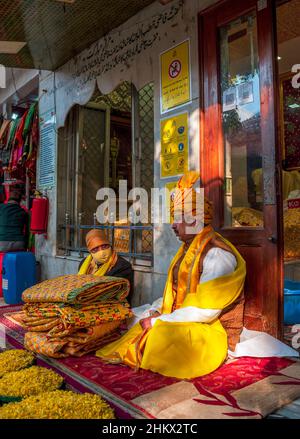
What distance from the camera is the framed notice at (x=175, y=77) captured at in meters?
3.38

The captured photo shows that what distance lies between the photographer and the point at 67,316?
91.6 inches

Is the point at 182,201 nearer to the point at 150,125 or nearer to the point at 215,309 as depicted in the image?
the point at 215,309

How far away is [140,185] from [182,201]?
1.56 m

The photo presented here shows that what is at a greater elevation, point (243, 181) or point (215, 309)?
point (243, 181)

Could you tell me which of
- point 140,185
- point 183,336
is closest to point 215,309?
point 183,336

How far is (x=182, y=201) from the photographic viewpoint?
2.65 metres

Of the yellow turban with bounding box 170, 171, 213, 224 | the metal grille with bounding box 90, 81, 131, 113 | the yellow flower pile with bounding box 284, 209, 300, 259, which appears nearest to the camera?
the yellow turban with bounding box 170, 171, 213, 224

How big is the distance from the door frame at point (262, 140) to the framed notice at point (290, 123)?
2.10 metres

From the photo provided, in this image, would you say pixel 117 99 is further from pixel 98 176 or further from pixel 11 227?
pixel 11 227

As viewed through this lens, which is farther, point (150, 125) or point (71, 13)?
point (150, 125)

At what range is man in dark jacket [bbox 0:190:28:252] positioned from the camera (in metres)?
5.36

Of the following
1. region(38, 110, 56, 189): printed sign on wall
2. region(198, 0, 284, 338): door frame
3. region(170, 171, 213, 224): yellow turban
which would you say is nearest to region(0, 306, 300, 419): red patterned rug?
region(198, 0, 284, 338): door frame

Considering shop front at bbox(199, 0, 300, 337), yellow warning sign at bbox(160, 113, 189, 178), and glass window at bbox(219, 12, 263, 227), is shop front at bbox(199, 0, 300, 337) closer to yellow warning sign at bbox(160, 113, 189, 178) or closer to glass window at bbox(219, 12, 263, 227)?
glass window at bbox(219, 12, 263, 227)

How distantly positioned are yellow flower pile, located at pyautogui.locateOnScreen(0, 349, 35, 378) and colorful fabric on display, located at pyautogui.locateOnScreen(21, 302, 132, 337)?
20cm
